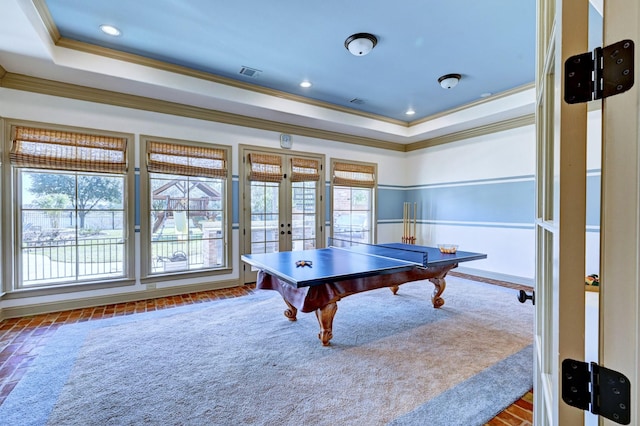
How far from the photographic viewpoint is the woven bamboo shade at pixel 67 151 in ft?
11.0

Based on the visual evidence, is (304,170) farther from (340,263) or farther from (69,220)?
(69,220)

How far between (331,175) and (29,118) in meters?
4.37

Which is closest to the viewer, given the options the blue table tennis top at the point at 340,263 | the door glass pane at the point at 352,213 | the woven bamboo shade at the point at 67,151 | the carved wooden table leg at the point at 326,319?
the blue table tennis top at the point at 340,263

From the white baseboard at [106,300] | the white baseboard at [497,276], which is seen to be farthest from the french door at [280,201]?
the white baseboard at [497,276]

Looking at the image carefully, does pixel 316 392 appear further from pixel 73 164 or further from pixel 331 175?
pixel 331 175

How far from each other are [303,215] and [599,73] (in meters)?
5.03

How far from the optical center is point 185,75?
3.85 metres

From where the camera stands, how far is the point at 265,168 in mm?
5043

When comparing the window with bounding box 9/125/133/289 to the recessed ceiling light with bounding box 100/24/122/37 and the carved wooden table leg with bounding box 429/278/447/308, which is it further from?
the carved wooden table leg with bounding box 429/278/447/308

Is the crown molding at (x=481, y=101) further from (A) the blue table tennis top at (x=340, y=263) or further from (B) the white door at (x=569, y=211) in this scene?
(B) the white door at (x=569, y=211)

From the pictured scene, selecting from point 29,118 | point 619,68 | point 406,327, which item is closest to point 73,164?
point 29,118

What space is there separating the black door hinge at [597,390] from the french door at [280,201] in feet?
15.1

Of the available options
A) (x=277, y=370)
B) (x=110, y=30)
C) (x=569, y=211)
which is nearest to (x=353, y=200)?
(x=277, y=370)

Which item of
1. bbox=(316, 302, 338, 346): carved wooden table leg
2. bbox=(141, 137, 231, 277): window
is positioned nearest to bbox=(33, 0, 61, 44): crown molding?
bbox=(141, 137, 231, 277): window
